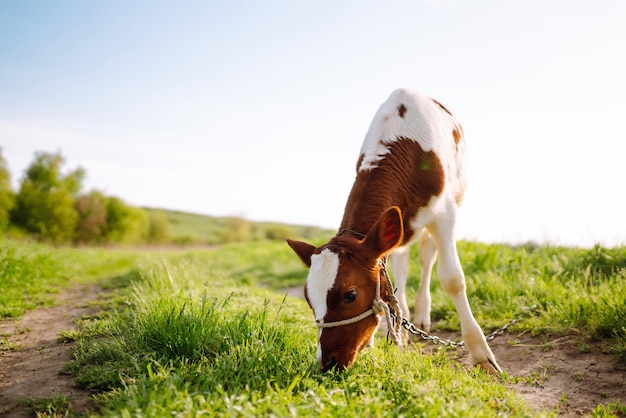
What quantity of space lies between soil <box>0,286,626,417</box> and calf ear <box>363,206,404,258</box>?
5.23ft

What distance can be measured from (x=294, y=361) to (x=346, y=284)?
73 centimetres

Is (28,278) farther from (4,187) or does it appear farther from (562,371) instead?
(4,187)

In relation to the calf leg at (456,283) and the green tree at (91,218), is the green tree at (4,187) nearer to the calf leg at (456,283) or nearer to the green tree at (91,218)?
the green tree at (91,218)

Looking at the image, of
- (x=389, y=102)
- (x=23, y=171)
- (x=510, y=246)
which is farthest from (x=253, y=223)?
(x=389, y=102)

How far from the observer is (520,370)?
168 inches

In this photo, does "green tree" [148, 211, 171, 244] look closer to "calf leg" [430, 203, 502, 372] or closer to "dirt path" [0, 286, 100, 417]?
"dirt path" [0, 286, 100, 417]

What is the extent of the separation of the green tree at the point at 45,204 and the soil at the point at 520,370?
31788 millimetres

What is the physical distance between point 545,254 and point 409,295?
2379 millimetres

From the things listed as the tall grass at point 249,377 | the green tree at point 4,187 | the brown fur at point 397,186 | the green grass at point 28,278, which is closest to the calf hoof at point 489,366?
the tall grass at point 249,377

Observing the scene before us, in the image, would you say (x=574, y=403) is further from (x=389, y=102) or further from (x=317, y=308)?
(x=389, y=102)

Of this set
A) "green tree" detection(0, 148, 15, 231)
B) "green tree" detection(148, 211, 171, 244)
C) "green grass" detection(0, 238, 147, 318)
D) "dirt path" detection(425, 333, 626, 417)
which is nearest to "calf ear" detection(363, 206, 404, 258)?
"dirt path" detection(425, 333, 626, 417)

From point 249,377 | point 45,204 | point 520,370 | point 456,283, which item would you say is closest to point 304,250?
point 249,377

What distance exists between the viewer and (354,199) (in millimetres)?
3889

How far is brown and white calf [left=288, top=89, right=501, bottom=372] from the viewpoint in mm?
3227
